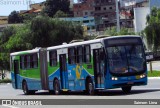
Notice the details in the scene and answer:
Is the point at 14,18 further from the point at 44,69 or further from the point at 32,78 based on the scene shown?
the point at 44,69

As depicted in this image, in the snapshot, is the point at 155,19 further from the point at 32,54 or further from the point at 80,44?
the point at 80,44

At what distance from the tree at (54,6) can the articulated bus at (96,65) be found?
104149 millimetres

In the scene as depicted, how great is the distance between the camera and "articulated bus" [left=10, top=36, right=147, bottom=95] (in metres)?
23.2

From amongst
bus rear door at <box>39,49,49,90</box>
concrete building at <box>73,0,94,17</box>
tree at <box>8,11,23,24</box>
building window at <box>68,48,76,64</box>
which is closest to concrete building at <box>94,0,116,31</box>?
concrete building at <box>73,0,94,17</box>

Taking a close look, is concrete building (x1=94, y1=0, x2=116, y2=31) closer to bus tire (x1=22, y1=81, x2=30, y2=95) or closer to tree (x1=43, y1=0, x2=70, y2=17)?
tree (x1=43, y1=0, x2=70, y2=17)

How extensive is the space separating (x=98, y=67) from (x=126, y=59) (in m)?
1.56

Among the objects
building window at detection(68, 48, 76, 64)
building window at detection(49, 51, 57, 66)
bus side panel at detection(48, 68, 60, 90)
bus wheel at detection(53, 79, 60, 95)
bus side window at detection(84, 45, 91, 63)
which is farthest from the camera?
building window at detection(49, 51, 57, 66)

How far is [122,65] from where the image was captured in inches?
912

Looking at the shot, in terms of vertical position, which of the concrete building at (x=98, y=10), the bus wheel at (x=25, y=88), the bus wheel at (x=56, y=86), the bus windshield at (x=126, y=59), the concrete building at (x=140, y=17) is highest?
the concrete building at (x=98, y=10)

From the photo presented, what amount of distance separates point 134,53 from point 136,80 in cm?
130

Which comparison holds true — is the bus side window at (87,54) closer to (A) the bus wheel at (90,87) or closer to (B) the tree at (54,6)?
(A) the bus wheel at (90,87)

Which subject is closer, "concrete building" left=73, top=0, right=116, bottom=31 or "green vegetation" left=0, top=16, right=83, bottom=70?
"green vegetation" left=0, top=16, right=83, bottom=70

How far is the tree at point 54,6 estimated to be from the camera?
134 meters

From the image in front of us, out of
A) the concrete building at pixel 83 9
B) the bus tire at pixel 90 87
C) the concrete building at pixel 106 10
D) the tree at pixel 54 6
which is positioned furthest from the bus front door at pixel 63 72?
the concrete building at pixel 83 9
